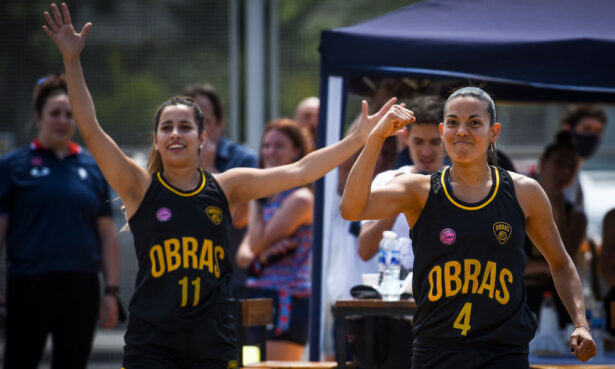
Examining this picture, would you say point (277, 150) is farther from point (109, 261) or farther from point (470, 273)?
point (470, 273)

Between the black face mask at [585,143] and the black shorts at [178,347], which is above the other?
the black face mask at [585,143]

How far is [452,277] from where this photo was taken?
10.2ft

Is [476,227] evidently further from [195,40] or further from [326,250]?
[195,40]

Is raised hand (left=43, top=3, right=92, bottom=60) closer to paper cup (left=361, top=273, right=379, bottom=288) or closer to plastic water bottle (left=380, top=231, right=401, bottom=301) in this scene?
plastic water bottle (left=380, top=231, right=401, bottom=301)

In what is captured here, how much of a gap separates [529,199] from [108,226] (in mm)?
3042

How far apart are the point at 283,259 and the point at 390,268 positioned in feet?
4.10

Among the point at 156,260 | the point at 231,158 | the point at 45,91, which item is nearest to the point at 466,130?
the point at 156,260

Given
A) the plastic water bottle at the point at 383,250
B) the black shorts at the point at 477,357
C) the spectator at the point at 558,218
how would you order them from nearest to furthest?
the black shorts at the point at 477,357
the plastic water bottle at the point at 383,250
the spectator at the point at 558,218

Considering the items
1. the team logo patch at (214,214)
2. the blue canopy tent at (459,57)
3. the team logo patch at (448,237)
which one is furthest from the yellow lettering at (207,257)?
the blue canopy tent at (459,57)

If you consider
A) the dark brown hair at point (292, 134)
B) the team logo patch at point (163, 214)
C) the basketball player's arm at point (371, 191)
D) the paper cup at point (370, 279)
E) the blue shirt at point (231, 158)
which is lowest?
the paper cup at point (370, 279)

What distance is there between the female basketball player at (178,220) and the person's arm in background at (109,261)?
1.64 metres

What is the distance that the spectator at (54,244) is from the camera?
510 cm

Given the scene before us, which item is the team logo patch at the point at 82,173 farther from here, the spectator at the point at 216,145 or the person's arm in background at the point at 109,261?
the spectator at the point at 216,145

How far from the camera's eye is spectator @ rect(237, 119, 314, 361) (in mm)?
5336
